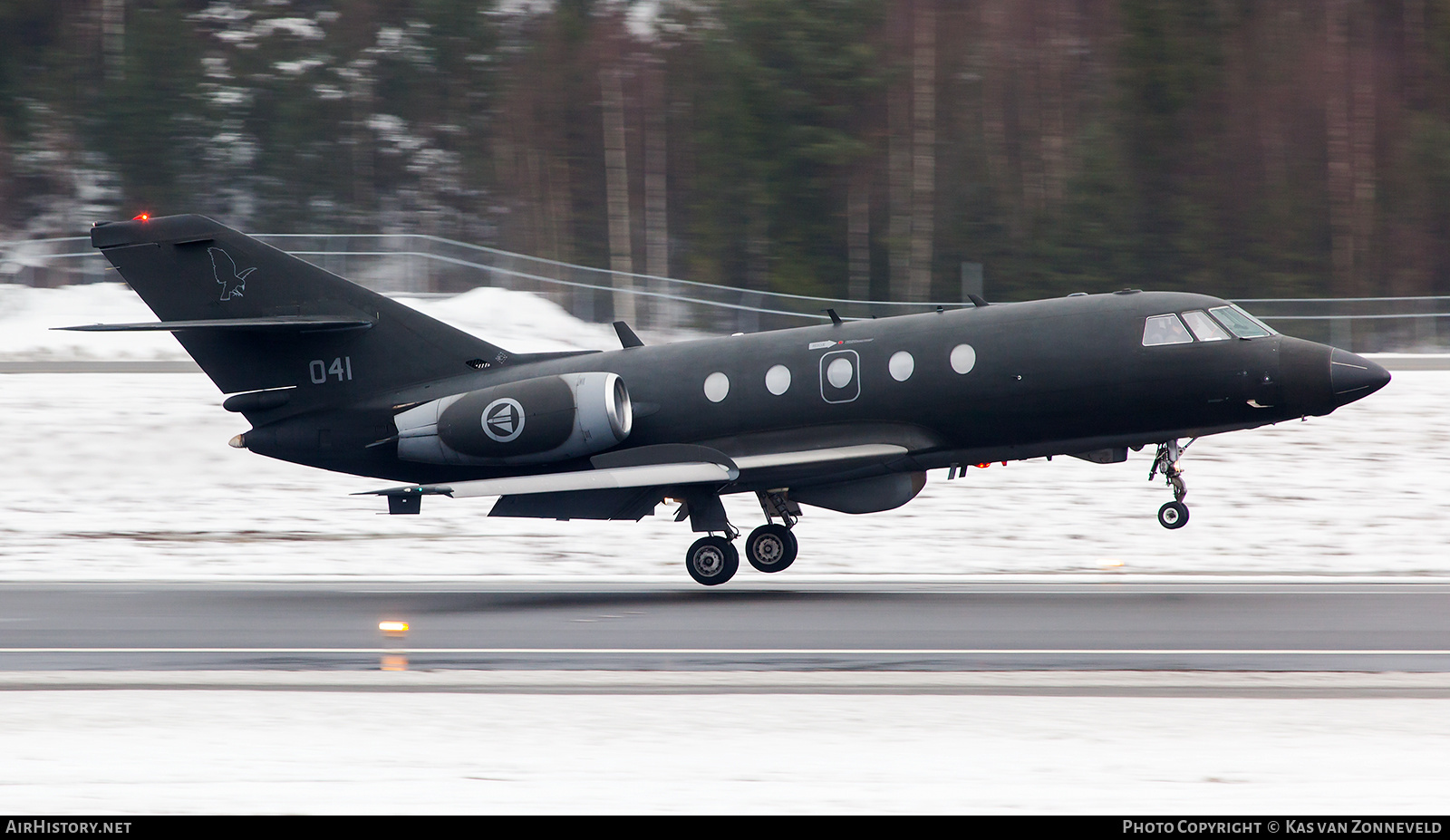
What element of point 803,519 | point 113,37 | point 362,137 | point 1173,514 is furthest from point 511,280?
point 113,37

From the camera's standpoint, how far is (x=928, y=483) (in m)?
22.6

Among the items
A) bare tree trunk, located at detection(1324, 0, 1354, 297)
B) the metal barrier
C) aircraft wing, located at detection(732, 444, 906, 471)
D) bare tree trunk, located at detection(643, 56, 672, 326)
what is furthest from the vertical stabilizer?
bare tree trunk, located at detection(1324, 0, 1354, 297)

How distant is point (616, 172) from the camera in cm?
4853

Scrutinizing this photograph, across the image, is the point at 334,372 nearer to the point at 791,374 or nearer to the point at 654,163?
the point at 791,374

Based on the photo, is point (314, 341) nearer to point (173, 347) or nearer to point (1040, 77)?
point (173, 347)

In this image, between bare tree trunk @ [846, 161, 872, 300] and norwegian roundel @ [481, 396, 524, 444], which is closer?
norwegian roundel @ [481, 396, 524, 444]

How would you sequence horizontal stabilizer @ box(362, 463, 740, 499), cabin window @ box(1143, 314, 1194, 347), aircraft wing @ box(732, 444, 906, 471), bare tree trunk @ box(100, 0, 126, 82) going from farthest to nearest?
bare tree trunk @ box(100, 0, 126, 82) → aircraft wing @ box(732, 444, 906, 471) → horizontal stabilizer @ box(362, 463, 740, 499) → cabin window @ box(1143, 314, 1194, 347)

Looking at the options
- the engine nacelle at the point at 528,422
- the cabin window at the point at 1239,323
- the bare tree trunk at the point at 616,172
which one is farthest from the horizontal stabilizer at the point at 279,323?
the bare tree trunk at the point at 616,172

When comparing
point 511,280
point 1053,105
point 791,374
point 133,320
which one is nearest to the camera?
point 791,374

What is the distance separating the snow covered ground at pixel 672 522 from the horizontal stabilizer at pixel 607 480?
273 cm

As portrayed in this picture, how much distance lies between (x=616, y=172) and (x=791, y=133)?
8012 millimetres

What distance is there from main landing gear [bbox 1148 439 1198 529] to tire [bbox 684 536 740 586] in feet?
17.2

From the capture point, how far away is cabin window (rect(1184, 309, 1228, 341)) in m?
16.5

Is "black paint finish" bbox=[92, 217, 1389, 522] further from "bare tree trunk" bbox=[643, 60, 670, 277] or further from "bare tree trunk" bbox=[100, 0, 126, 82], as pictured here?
"bare tree trunk" bbox=[100, 0, 126, 82]
